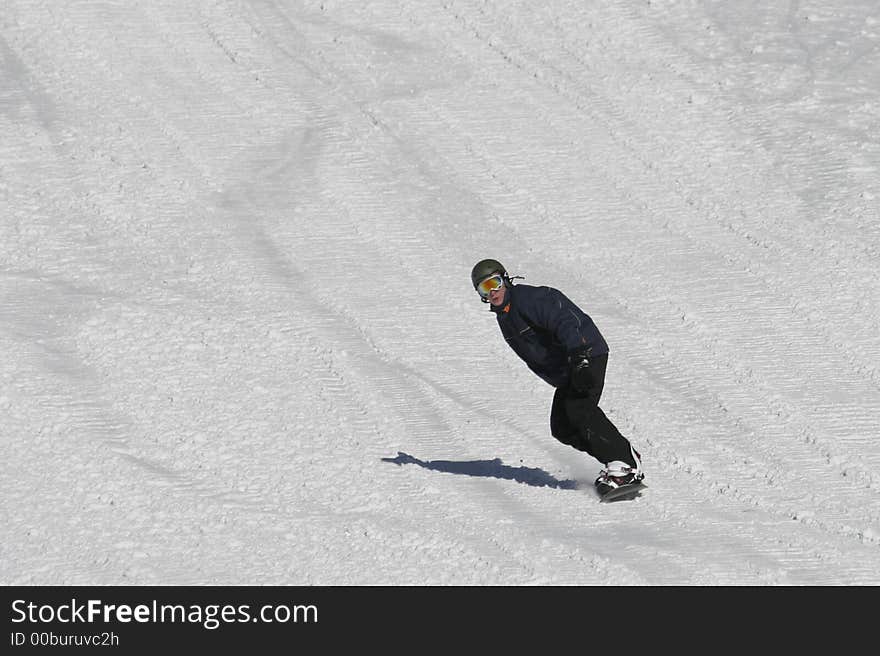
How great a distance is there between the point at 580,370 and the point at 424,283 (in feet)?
15.3

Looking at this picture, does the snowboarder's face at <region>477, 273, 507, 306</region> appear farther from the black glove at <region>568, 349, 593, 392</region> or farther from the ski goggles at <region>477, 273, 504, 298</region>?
the black glove at <region>568, 349, 593, 392</region>

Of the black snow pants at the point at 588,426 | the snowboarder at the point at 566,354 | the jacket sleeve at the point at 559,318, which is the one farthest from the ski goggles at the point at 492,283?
the black snow pants at the point at 588,426

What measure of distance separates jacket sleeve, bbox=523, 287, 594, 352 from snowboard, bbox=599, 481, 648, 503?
1.05 m

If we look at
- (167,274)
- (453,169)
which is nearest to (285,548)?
(167,274)

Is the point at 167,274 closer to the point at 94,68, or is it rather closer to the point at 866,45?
the point at 94,68

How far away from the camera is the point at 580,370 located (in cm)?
919

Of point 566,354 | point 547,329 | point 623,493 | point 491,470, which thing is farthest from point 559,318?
point 491,470

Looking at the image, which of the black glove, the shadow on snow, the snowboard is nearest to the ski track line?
the snowboard

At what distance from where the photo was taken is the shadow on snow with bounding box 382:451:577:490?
10.0 meters

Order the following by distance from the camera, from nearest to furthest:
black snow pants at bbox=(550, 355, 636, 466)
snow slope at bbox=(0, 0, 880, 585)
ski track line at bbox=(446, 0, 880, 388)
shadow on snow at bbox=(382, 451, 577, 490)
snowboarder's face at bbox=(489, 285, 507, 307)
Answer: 1. snow slope at bbox=(0, 0, 880, 585)
2. snowboarder's face at bbox=(489, 285, 507, 307)
3. black snow pants at bbox=(550, 355, 636, 466)
4. shadow on snow at bbox=(382, 451, 577, 490)
5. ski track line at bbox=(446, 0, 880, 388)

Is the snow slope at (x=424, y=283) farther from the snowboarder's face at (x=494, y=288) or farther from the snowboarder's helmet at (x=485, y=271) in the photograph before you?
the snowboarder's helmet at (x=485, y=271)

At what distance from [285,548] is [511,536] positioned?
54.2 inches

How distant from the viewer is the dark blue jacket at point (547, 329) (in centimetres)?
915

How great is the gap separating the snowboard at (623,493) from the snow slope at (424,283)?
0.08 m
